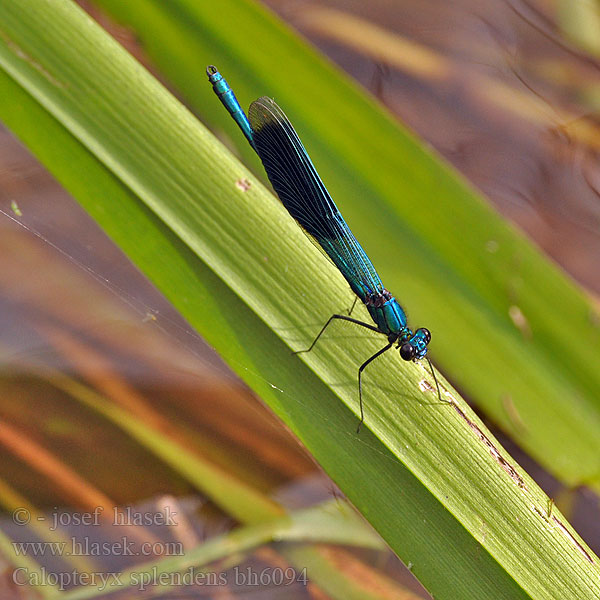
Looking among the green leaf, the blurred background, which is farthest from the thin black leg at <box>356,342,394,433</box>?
the blurred background

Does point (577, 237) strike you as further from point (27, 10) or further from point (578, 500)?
point (27, 10)

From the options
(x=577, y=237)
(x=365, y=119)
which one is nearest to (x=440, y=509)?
(x=365, y=119)

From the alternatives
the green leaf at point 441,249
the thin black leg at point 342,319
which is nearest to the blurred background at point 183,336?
the green leaf at point 441,249

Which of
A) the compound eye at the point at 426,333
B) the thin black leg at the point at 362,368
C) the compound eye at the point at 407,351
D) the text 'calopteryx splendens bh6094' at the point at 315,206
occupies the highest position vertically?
the text 'calopteryx splendens bh6094' at the point at 315,206

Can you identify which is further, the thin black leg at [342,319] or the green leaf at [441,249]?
the green leaf at [441,249]

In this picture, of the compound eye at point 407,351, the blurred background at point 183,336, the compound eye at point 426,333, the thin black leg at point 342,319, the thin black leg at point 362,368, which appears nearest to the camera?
the thin black leg at point 362,368

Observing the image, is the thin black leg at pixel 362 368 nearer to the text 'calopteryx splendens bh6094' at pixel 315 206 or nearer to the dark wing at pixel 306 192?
the text 'calopteryx splendens bh6094' at pixel 315 206

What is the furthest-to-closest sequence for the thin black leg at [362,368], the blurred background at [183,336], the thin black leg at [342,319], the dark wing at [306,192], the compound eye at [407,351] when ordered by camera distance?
the blurred background at [183,336], the dark wing at [306,192], the compound eye at [407,351], the thin black leg at [342,319], the thin black leg at [362,368]

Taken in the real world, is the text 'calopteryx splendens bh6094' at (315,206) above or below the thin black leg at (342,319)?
above
